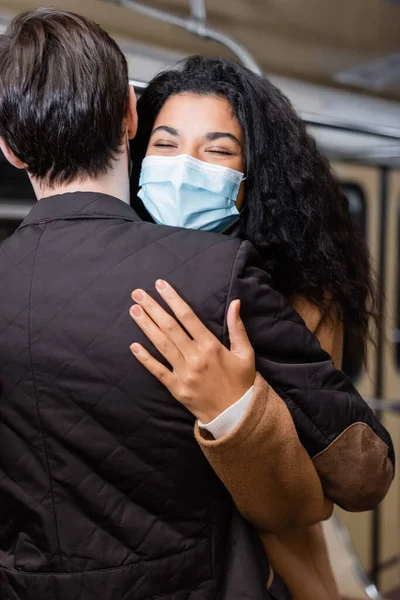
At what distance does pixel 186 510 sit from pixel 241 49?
54.6 inches

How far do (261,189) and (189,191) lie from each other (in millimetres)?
173

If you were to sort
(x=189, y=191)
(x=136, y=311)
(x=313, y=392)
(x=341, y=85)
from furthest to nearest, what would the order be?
(x=341, y=85)
(x=189, y=191)
(x=313, y=392)
(x=136, y=311)

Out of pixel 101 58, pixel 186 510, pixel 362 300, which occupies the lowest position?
pixel 186 510

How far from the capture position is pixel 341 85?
12.3ft

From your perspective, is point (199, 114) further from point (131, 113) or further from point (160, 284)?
point (160, 284)

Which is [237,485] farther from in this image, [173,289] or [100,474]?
[173,289]

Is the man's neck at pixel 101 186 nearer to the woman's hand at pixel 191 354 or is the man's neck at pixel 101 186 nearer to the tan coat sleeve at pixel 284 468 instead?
the woman's hand at pixel 191 354

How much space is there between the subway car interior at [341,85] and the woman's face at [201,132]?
0.12 metres

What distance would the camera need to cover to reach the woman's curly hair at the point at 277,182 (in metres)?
1.30

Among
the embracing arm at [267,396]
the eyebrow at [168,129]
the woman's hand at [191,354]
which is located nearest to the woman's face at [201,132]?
the eyebrow at [168,129]

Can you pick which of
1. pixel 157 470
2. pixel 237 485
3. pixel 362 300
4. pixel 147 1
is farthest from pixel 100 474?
pixel 147 1

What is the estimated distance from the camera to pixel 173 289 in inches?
35.9

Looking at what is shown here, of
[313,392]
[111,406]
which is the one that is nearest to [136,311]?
[111,406]

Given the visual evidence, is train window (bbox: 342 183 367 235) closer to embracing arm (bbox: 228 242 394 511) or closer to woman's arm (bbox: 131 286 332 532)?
embracing arm (bbox: 228 242 394 511)
